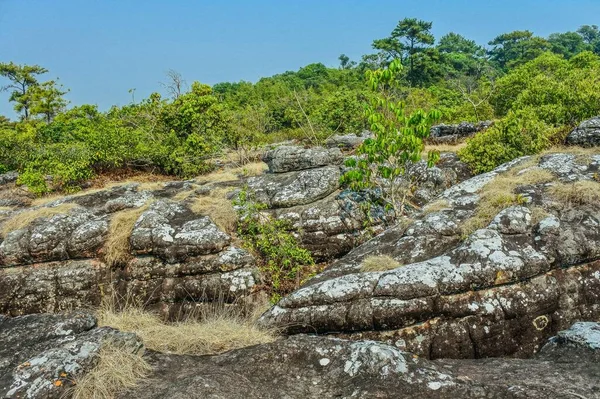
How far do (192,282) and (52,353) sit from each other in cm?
533

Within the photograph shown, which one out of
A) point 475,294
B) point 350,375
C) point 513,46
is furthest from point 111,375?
point 513,46

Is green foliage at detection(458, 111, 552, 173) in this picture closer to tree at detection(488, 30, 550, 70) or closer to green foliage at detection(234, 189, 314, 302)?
green foliage at detection(234, 189, 314, 302)

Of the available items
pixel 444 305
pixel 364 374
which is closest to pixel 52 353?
pixel 364 374

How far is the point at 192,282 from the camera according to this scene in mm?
9422

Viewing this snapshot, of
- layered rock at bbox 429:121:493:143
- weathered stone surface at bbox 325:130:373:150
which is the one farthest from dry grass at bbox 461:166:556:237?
weathered stone surface at bbox 325:130:373:150

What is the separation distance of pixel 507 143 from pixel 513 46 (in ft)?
310

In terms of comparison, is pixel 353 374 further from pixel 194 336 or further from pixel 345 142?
pixel 345 142

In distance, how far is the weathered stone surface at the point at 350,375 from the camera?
12.3ft

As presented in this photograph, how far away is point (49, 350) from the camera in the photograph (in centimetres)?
Result: 417

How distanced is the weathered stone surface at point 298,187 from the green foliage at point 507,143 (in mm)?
4015

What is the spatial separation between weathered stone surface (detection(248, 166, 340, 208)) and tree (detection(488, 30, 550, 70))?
77.7m

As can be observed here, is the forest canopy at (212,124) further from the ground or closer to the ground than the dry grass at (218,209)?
further from the ground

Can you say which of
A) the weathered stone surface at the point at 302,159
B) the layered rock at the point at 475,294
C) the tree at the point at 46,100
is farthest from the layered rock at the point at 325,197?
the tree at the point at 46,100

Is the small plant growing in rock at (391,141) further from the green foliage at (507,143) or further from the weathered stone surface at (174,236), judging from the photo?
the weathered stone surface at (174,236)
